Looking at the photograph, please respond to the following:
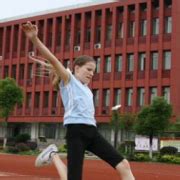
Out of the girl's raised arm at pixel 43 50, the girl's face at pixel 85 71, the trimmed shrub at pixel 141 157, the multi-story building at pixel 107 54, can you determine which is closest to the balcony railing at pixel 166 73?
the multi-story building at pixel 107 54

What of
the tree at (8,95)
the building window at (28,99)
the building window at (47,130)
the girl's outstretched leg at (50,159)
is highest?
the building window at (28,99)

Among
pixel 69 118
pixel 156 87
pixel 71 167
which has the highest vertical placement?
pixel 156 87

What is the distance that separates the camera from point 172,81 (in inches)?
2382

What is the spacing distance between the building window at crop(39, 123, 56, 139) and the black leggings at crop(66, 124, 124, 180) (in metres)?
67.9

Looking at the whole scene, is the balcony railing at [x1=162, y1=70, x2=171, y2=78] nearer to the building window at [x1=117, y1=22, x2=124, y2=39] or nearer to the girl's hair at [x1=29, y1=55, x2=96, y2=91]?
the building window at [x1=117, y1=22, x2=124, y2=39]

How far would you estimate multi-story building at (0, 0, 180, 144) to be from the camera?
62.5m

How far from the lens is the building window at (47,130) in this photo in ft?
243

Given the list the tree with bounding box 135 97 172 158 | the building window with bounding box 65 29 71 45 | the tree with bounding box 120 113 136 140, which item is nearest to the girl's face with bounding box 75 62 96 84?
the tree with bounding box 135 97 172 158

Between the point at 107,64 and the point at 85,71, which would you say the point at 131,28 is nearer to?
the point at 107,64

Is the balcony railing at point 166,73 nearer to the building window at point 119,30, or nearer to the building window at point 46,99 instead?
the building window at point 119,30

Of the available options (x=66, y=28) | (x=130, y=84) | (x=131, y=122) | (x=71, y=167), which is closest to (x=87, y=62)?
(x=71, y=167)

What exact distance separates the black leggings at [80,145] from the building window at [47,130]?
6793cm

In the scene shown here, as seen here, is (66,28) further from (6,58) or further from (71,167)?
(71,167)

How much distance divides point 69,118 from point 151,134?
38.7m
